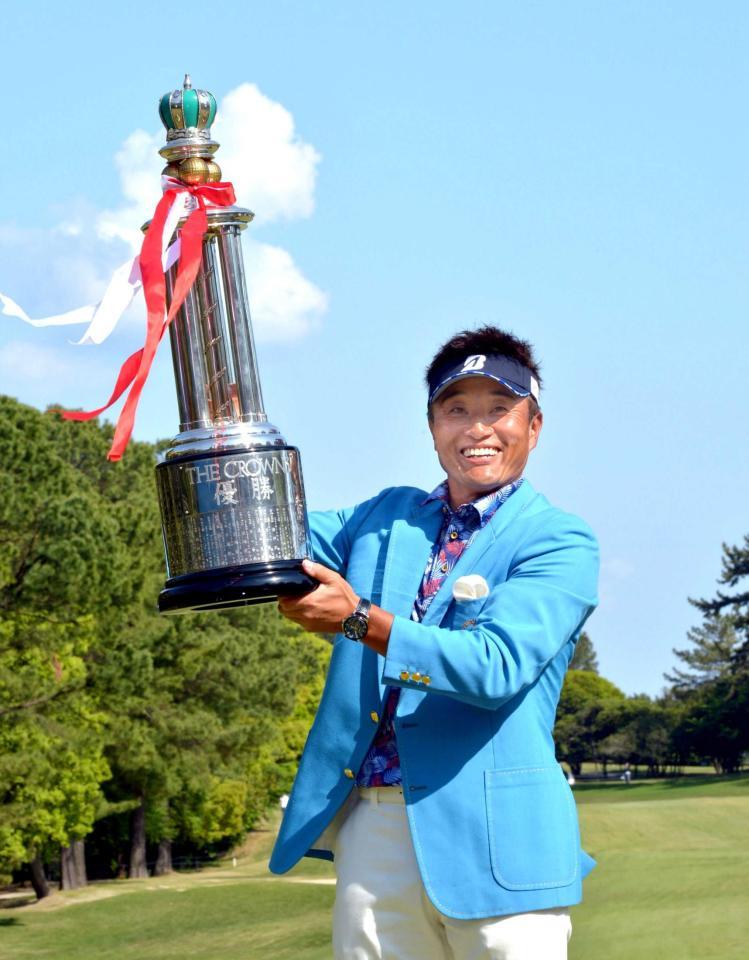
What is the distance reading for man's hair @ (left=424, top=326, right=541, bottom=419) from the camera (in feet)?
13.3

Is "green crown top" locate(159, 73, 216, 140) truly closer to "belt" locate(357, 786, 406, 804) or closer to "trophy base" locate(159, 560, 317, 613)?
"trophy base" locate(159, 560, 317, 613)

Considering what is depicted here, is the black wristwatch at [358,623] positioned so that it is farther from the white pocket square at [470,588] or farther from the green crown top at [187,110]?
the green crown top at [187,110]

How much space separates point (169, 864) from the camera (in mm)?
50250

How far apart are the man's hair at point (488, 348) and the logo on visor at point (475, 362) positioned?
3cm

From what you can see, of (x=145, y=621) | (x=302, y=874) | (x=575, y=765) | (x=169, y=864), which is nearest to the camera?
(x=145, y=621)

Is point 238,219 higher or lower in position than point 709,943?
higher

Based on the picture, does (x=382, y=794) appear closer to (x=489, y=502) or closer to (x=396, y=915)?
(x=396, y=915)

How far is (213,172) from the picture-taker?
4.01 meters

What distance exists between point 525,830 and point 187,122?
6.01 ft

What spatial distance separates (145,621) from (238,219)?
110ft

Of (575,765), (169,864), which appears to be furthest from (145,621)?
(575,765)

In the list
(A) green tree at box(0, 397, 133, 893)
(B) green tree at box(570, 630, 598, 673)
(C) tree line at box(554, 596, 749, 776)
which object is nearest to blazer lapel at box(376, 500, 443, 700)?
(A) green tree at box(0, 397, 133, 893)

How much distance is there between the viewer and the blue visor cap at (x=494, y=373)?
156 inches

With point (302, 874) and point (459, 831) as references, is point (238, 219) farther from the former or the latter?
point (302, 874)
